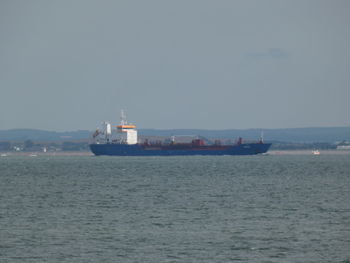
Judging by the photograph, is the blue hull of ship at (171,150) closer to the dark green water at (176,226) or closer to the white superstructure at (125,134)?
the white superstructure at (125,134)

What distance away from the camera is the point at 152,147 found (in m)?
151

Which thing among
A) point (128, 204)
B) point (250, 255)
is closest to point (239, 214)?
point (128, 204)

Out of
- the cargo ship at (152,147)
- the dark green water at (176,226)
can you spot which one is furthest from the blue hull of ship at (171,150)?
the dark green water at (176,226)

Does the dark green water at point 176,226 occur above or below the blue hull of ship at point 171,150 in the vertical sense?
below

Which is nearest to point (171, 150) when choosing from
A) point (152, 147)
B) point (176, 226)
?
point (152, 147)

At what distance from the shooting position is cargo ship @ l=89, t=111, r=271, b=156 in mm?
148000

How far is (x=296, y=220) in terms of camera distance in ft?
114

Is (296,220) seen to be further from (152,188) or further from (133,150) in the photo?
(133,150)

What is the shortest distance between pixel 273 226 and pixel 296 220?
2.59m

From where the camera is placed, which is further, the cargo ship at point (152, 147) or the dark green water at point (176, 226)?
the cargo ship at point (152, 147)

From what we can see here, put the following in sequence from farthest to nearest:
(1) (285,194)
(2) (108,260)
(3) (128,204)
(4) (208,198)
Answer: (1) (285,194)
(4) (208,198)
(3) (128,204)
(2) (108,260)

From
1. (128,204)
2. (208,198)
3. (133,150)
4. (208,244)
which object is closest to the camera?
(208,244)

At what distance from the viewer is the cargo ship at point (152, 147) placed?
486ft

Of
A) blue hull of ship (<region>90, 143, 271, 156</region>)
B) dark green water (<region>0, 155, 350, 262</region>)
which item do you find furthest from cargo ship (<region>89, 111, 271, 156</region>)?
dark green water (<region>0, 155, 350, 262</region>)
